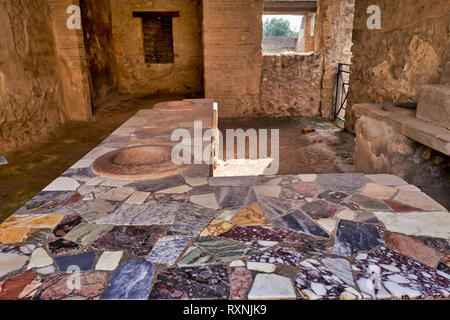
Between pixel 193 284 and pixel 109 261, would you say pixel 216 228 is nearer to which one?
pixel 193 284

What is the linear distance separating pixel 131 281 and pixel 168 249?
251 mm

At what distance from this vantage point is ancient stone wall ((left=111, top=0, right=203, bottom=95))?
31.0 feet

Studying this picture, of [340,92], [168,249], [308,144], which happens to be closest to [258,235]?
[168,249]

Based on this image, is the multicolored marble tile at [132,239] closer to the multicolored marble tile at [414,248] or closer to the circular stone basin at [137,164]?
the circular stone basin at [137,164]

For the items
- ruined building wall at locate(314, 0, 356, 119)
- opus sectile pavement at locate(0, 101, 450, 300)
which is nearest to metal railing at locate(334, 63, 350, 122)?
ruined building wall at locate(314, 0, 356, 119)

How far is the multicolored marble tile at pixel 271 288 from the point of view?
1177mm

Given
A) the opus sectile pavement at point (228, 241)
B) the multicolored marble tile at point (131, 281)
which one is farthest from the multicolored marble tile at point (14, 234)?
the multicolored marble tile at point (131, 281)

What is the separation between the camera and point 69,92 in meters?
6.71

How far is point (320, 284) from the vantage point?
1.24 metres

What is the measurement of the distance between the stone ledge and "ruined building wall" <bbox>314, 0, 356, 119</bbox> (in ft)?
15.4

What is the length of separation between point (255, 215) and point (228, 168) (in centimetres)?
328

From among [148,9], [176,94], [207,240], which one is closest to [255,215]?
[207,240]

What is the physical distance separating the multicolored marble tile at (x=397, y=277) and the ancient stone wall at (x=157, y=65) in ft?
29.9

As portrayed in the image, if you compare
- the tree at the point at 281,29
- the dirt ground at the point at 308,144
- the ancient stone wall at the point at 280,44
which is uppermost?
the tree at the point at 281,29
